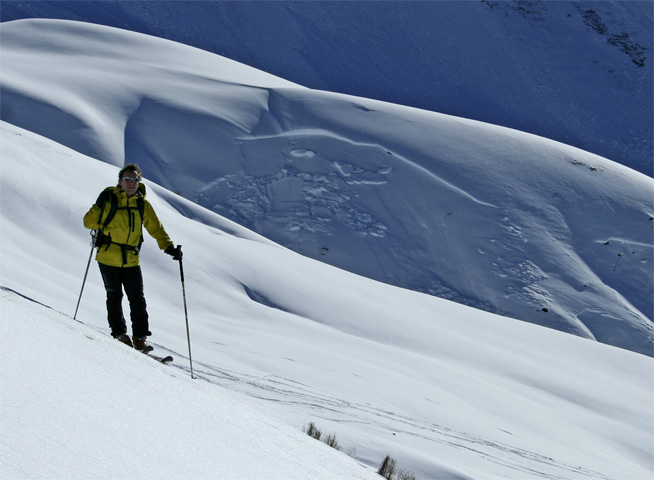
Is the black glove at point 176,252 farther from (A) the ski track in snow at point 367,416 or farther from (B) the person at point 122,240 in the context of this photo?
(A) the ski track in snow at point 367,416

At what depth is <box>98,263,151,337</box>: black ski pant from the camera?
5.59 m

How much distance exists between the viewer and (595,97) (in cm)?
4066

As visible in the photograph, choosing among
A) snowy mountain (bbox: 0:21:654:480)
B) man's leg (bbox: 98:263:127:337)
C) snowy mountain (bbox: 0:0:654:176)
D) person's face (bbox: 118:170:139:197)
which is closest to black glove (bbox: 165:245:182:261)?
man's leg (bbox: 98:263:127:337)

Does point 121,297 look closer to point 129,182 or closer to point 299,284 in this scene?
point 129,182

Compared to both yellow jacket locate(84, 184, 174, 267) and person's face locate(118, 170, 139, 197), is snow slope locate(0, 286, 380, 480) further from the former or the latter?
person's face locate(118, 170, 139, 197)

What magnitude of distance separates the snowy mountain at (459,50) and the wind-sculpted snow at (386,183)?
17482 millimetres

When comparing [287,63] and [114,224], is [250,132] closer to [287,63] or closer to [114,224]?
[114,224]

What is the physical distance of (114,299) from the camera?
221 inches

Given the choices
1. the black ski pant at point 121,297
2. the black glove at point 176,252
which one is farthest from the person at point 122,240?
the black glove at point 176,252

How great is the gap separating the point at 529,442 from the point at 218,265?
Result: 14.6 feet

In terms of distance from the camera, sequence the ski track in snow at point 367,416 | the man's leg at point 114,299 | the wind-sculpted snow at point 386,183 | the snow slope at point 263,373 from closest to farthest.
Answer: the snow slope at point 263,373 → the man's leg at point 114,299 → the ski track in snow at point 367,416 → the wind-sculpted snow at point 386,183

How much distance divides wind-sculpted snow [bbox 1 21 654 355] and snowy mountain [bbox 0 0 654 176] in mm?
17482

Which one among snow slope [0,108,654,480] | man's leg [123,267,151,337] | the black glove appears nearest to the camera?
snow slope [0,108,654,480]

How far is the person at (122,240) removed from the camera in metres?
5.48
